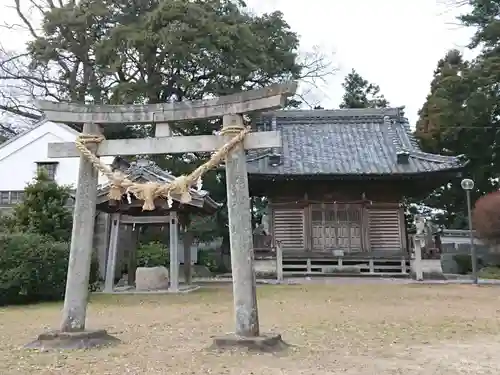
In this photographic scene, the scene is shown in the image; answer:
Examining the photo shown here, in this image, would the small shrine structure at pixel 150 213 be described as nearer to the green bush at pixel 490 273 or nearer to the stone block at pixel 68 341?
the stone block at pixel 68 341

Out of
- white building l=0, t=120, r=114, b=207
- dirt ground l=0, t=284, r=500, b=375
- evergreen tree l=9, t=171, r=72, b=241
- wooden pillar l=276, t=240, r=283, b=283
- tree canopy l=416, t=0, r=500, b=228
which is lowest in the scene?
dirt ground l=0, t=284, r=500, b=375

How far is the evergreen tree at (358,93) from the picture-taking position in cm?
3556

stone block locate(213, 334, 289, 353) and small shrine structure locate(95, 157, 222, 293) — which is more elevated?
small shrine structure locate(95, 157, 222, 293)

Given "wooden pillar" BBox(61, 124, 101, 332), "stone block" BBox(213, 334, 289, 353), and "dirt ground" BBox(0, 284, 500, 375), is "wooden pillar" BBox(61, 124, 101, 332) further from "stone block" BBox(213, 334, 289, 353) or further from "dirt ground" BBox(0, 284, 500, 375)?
"stone block" BBox(213, 334, 289, 353)

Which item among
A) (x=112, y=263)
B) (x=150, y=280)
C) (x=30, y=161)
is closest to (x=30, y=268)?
(x=112, y=263)

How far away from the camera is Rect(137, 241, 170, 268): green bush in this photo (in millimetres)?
19208

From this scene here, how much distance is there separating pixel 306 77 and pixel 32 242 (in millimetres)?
20624

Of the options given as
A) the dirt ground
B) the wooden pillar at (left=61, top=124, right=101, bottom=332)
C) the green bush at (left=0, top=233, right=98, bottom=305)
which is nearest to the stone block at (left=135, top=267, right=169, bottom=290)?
the dirt ground

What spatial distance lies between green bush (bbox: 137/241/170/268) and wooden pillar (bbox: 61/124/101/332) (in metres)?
12.2

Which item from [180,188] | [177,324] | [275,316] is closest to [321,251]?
[275,316]

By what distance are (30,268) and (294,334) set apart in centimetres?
705

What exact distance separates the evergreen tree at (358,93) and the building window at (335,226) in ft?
54.4

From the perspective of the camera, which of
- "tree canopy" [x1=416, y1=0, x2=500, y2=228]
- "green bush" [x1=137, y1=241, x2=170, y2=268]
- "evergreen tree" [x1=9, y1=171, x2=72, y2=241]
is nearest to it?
"evergreen tree" [x1=9, y1=171, x2=72, y2=241]

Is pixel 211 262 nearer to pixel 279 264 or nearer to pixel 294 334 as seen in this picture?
pixel 279 264
